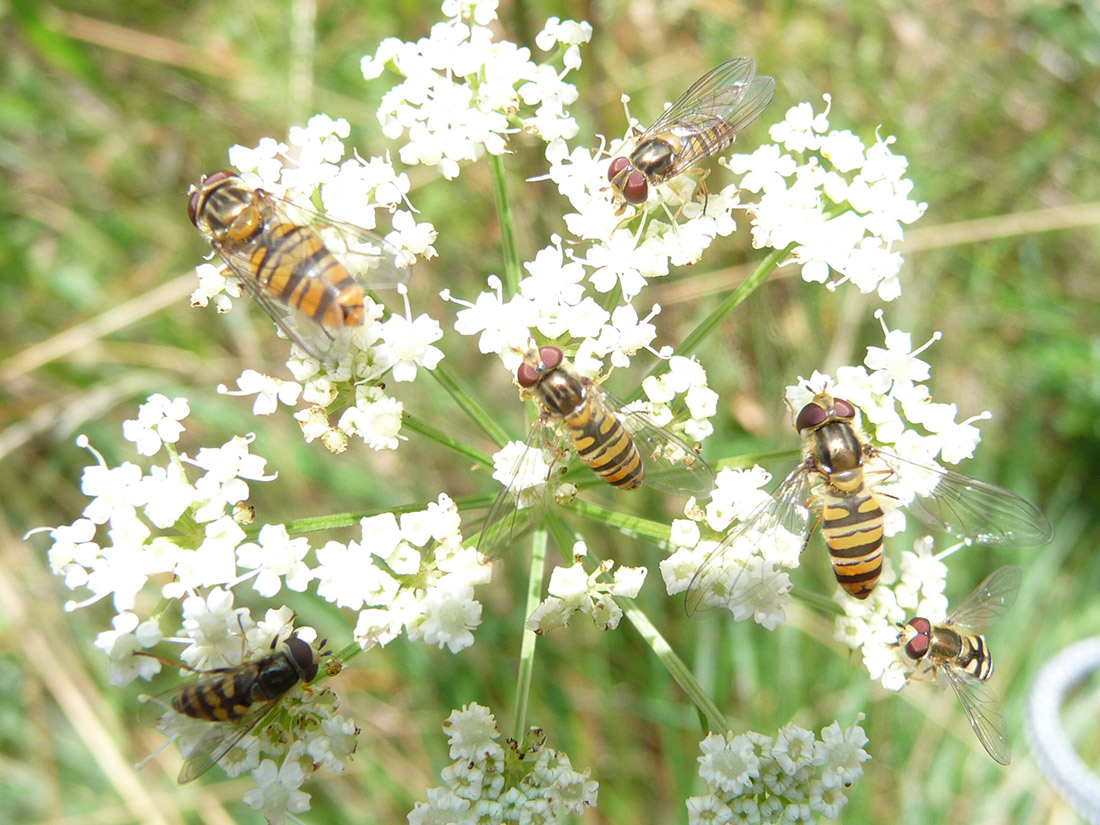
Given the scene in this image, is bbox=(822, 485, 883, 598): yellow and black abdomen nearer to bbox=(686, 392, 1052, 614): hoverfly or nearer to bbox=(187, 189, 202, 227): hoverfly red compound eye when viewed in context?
bbox=(686, 392, 1052, 614): hoverfly

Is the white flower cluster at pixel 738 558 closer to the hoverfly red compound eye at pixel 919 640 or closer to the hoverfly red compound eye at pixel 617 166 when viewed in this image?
the hoverfly red compound eye at pixel 919 640

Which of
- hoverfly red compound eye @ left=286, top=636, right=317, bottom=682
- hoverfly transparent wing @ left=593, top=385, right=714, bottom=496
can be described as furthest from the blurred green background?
hoverfly red compound eye @ left=286, top=636, right=317, bottom=682

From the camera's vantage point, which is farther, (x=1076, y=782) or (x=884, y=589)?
(x=1076, y=782)

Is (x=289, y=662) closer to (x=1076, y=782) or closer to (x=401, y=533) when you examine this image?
(x=401, y=533)

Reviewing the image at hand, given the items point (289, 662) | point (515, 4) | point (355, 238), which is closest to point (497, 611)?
point (289, 662)

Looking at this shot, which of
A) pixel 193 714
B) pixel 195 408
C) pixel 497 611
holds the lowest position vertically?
pixel 193 714

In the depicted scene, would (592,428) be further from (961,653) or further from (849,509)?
(961,653)
